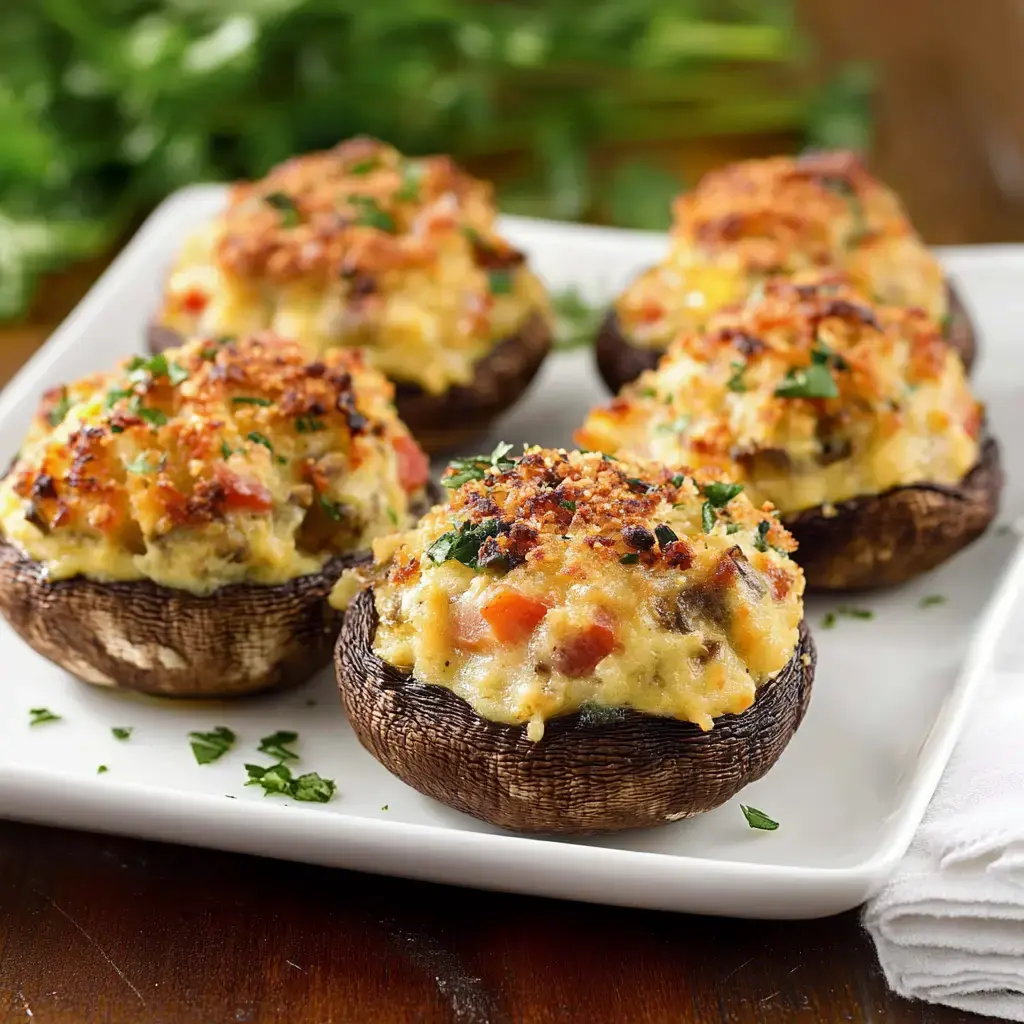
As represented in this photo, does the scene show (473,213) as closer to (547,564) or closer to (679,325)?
(679,325)

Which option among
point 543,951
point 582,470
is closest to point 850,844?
point 543,951

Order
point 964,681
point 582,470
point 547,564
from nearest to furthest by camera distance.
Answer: point 547,564
point 582,470
point 964,681

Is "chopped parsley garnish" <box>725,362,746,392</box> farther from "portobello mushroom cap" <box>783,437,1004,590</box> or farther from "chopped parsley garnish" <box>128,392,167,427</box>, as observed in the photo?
"chopped parsley garnish" <box>128,392,167,427</box>

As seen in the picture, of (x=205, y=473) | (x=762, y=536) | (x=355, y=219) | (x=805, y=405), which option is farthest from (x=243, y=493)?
(x=355, y=219)

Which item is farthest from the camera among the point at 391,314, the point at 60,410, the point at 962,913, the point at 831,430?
the point at 391,314

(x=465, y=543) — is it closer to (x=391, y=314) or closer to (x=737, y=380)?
(x=737, y=380)
